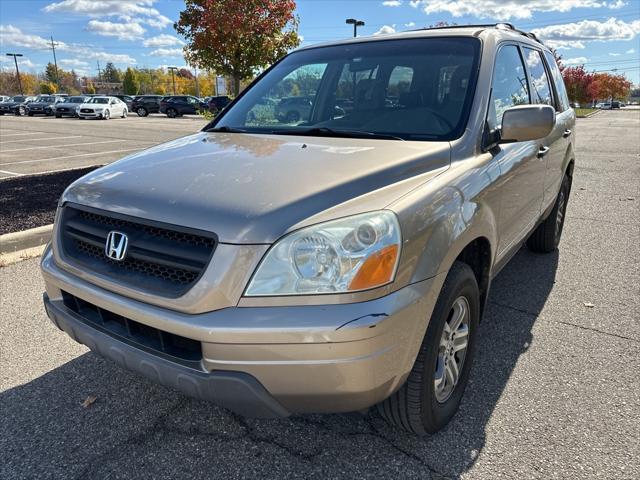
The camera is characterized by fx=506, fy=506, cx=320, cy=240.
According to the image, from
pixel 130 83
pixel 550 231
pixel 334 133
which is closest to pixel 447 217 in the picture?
pixel 334 133

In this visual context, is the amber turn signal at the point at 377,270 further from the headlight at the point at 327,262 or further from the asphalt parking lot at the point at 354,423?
the asphalt parking lot at the point at 354,423

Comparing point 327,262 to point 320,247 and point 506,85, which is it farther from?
point 506,85

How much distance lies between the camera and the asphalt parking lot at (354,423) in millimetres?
2229

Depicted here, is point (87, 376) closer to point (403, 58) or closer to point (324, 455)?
point (324, 455)

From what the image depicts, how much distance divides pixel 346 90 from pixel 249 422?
206 centimetres

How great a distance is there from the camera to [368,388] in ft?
5.94

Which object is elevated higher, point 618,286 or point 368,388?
point 368,388

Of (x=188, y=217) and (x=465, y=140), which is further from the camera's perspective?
(x=465, y=140)

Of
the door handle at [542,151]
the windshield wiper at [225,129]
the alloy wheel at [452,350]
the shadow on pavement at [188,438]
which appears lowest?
the shadow on pavement at [188,438]

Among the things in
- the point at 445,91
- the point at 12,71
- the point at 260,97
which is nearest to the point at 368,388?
the point at 445,91

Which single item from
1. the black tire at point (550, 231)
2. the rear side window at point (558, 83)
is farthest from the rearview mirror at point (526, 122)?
the black tire at point (550, 231)

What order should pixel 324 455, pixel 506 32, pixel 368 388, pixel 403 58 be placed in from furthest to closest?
pixel 506 32, pixel 403 58, pixel 324 455, pixel 368 388

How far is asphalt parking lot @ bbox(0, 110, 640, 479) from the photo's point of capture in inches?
87.7

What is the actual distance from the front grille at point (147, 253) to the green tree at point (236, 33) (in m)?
7.18
